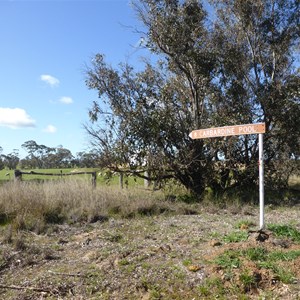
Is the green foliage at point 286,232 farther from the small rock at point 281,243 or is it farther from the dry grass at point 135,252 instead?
the small rock at point 281,243

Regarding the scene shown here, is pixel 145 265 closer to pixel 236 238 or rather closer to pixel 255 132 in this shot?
pixel 236 238

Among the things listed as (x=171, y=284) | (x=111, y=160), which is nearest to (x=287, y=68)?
(x=111, y=160)

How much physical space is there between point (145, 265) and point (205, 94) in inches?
324

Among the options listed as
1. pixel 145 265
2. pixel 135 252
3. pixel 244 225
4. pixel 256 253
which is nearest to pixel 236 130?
pixel 244 225

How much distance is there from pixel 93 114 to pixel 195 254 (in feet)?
26.1

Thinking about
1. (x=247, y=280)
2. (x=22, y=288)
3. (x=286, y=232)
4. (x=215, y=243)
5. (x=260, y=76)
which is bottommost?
(x=22, y=288)

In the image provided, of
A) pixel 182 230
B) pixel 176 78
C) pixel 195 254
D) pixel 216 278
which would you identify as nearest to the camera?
pixel 216 278

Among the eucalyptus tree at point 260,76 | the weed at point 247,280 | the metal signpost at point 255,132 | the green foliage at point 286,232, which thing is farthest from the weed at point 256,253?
the eucalyptus tree at point 260,76

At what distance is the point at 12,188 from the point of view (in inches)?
385

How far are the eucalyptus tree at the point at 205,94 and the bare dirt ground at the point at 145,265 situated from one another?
472cm

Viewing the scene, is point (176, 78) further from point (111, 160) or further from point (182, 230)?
point (182, 230)

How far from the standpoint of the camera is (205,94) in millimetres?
12086

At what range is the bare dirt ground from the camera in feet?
13.7

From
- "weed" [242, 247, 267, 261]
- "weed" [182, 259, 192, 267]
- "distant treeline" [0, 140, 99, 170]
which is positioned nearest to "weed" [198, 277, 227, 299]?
"weed" [182, 259, 192, 267]
